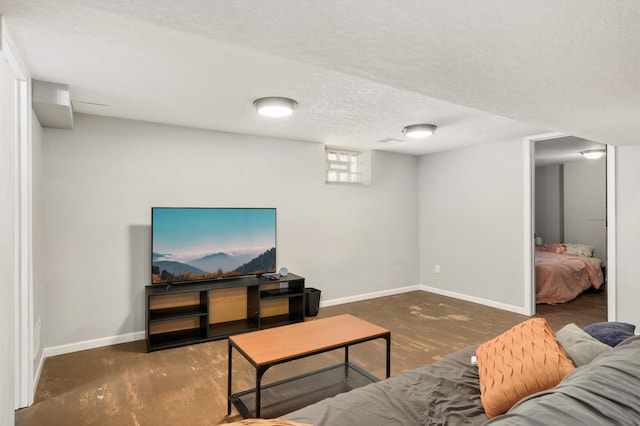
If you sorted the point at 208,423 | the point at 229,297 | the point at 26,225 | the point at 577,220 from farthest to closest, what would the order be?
the point at 577,220 → the point at 229,297 → the point at 26,225 → the point at 208,423

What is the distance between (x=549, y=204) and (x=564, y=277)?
313 cm

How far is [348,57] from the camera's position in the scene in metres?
1.61

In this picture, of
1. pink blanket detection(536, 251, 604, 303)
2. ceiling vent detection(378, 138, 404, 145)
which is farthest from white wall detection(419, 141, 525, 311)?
ceiling vent detection(378, 138, 404, 145)

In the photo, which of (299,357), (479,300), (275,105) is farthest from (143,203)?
(479,300)

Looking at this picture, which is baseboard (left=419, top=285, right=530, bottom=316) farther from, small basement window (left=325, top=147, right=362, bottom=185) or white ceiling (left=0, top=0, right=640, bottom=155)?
white ceiling (left=0, top=0, right=640, bottom=155)

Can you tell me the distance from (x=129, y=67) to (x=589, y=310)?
5.94m

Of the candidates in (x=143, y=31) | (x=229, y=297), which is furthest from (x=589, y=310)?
(x=143, y=31)

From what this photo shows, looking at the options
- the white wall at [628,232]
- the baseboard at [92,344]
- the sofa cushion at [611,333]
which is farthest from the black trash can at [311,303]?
the white wall at [628,232]

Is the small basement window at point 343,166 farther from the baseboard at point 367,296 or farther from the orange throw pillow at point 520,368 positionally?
the orange throw pillow at point 520,368

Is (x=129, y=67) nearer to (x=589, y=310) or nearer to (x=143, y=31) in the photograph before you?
(x=143, y=31)

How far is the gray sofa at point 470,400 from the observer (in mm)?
919

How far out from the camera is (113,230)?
3.74m

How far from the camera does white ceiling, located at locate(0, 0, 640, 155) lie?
4.05 ft

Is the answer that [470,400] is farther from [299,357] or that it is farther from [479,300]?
[479,300]
